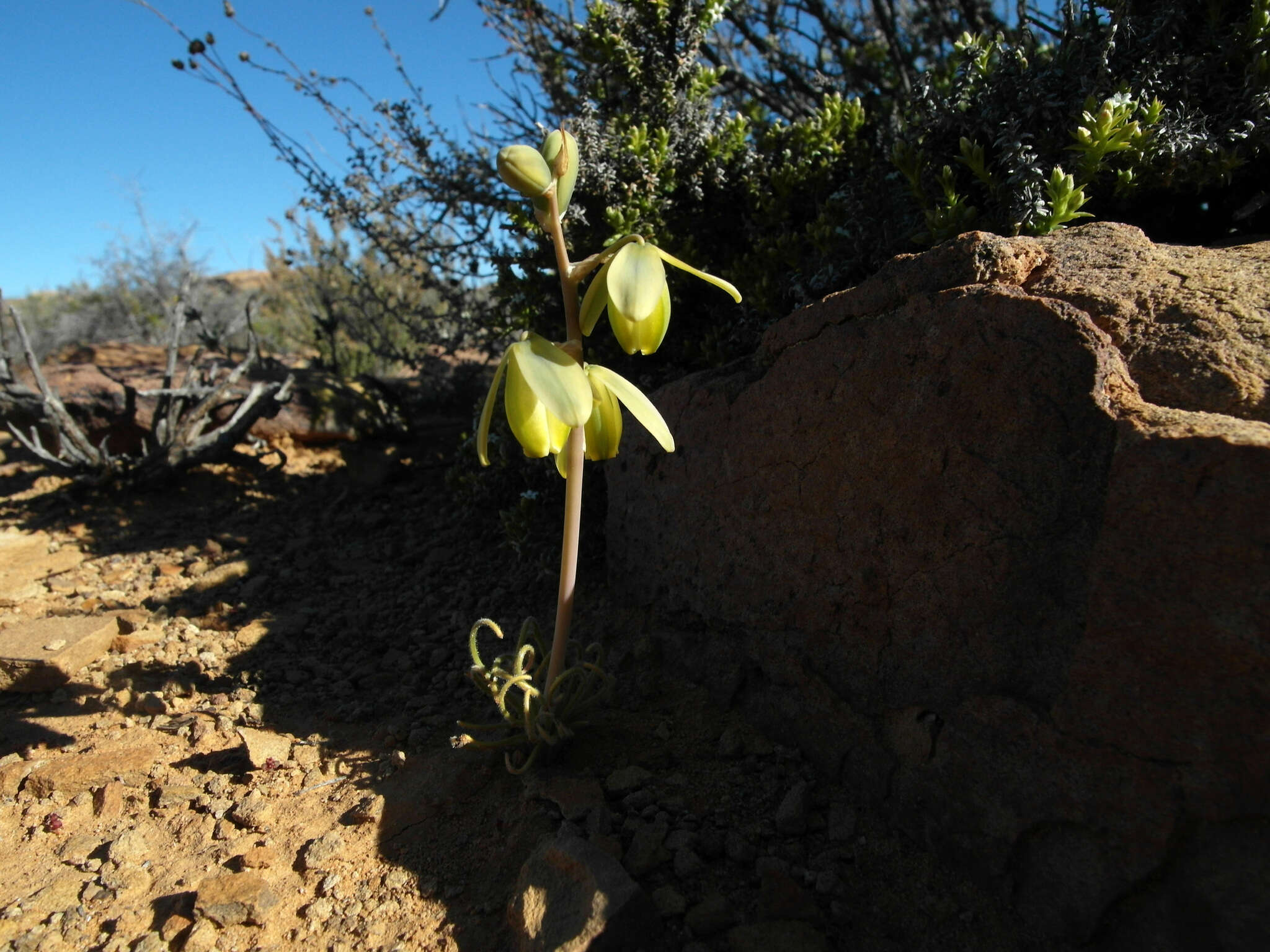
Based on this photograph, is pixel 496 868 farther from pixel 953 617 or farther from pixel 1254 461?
pixel 1254 461

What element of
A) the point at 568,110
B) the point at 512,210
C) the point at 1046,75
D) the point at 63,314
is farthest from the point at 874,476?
the point at 63,314

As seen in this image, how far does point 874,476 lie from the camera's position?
174 centimetres

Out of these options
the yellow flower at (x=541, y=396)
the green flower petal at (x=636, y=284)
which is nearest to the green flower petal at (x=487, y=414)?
the yellow flower at (x=541, y=396)

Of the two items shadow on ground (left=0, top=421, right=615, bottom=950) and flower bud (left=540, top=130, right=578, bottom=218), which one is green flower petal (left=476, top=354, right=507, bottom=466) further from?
shadow on ground (left=0, top=421, right=615, bottom=950)

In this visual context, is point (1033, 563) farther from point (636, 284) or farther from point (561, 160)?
point (561, 160)

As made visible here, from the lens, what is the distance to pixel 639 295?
1455 mm

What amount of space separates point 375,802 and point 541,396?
1.06 m

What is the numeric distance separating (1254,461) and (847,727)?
92 cm

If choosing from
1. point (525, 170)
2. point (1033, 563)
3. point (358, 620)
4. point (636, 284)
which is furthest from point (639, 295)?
point (358, 620)

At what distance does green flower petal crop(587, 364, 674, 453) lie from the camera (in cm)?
157

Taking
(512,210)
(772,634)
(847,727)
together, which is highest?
(512,210)

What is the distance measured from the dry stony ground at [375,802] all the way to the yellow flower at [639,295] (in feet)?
3.22

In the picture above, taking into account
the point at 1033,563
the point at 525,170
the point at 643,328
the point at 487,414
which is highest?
the point at 525,170

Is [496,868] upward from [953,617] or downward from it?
downward
